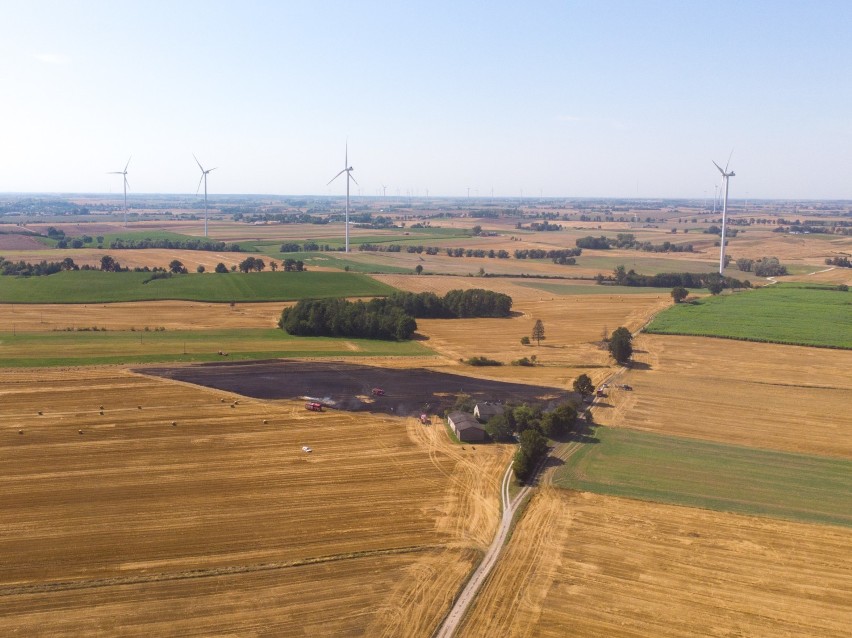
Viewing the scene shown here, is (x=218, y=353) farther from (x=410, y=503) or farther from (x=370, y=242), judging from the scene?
(x=370, y=242)

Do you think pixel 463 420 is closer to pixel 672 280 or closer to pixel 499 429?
pixel 499 429

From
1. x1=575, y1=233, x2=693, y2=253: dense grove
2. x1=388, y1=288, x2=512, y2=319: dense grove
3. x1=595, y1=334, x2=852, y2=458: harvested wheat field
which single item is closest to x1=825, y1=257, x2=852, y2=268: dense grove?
x1=575, y1=233, x2=693, y2=253: dense grove

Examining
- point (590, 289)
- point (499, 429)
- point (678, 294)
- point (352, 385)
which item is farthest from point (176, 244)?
point (499, 429)

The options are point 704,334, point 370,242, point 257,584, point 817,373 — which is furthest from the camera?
point 370,242

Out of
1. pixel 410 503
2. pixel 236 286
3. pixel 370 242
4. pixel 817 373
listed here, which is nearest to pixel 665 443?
pixel 410 503

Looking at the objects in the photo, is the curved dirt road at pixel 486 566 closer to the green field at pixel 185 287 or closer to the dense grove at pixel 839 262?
the green field at pixel 185 287

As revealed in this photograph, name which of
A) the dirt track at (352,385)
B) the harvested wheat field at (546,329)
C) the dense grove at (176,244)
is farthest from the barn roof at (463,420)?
the dense grove at (176,244)
